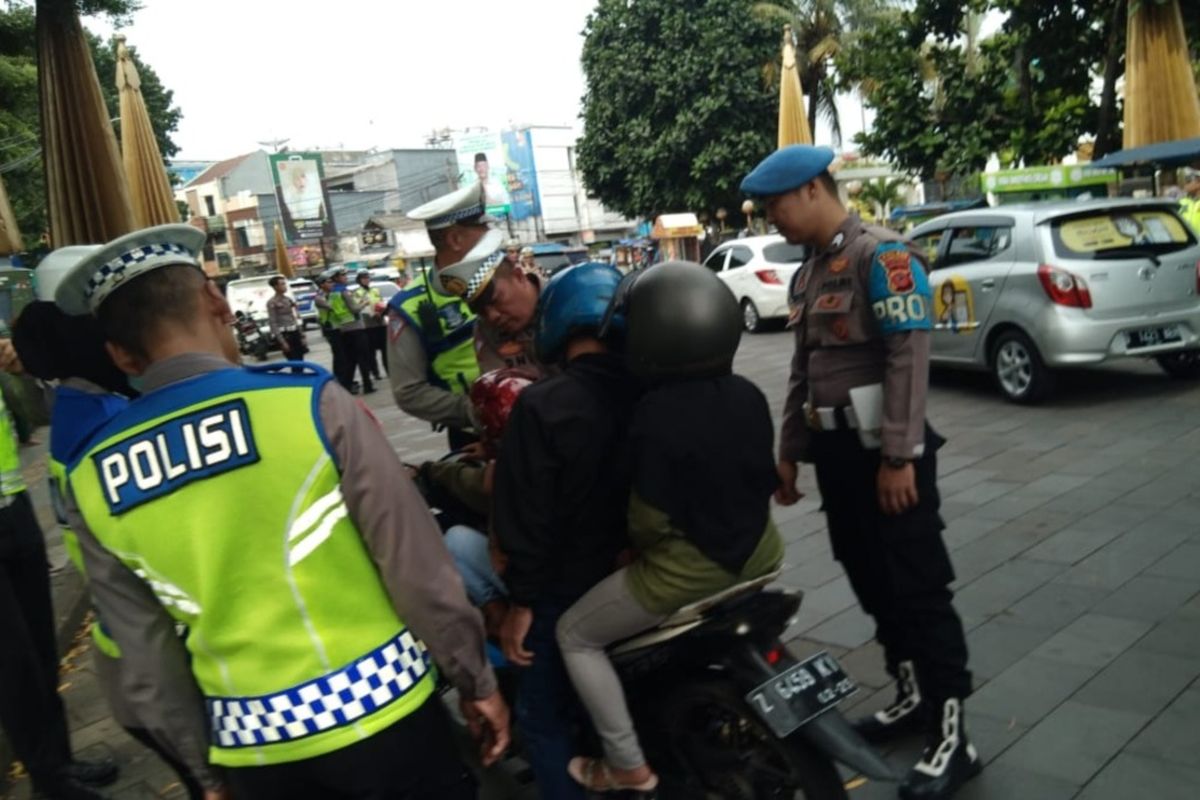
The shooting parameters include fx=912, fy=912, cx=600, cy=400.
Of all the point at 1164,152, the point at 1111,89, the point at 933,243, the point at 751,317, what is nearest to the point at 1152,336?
the point at 933,243

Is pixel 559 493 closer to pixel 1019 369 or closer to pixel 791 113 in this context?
pixel 1019 369

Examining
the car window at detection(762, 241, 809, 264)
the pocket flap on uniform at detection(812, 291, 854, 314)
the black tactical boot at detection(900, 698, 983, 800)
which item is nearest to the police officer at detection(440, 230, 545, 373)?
the pocket flap on uniform at detection(812, 291, 854, 314)

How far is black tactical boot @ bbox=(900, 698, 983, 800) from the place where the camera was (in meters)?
2.59

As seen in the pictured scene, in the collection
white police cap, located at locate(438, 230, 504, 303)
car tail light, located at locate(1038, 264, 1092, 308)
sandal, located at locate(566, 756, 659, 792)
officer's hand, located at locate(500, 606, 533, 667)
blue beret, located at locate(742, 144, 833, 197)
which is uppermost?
blue beret, located at locate(742, 144, 833, 197)

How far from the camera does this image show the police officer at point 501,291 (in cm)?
290

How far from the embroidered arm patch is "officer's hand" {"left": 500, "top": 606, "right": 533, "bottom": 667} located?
130 cm

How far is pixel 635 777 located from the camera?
234 centimetres

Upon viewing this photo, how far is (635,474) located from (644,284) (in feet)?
1.52

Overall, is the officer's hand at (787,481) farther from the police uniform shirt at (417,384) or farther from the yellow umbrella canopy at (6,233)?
the yellow umbrella canopy at (6,233)

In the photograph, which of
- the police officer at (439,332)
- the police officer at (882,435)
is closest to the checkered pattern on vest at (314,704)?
the police officer at (882,435)

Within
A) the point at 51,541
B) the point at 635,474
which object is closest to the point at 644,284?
the point at 635,474

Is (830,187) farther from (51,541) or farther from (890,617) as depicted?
(51,541)

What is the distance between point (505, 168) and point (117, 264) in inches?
2563

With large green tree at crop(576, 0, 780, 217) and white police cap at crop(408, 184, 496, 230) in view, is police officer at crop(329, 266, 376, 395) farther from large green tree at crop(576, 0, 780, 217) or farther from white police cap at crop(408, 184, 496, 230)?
large green tree at crop(576, 0, 780, 217)
